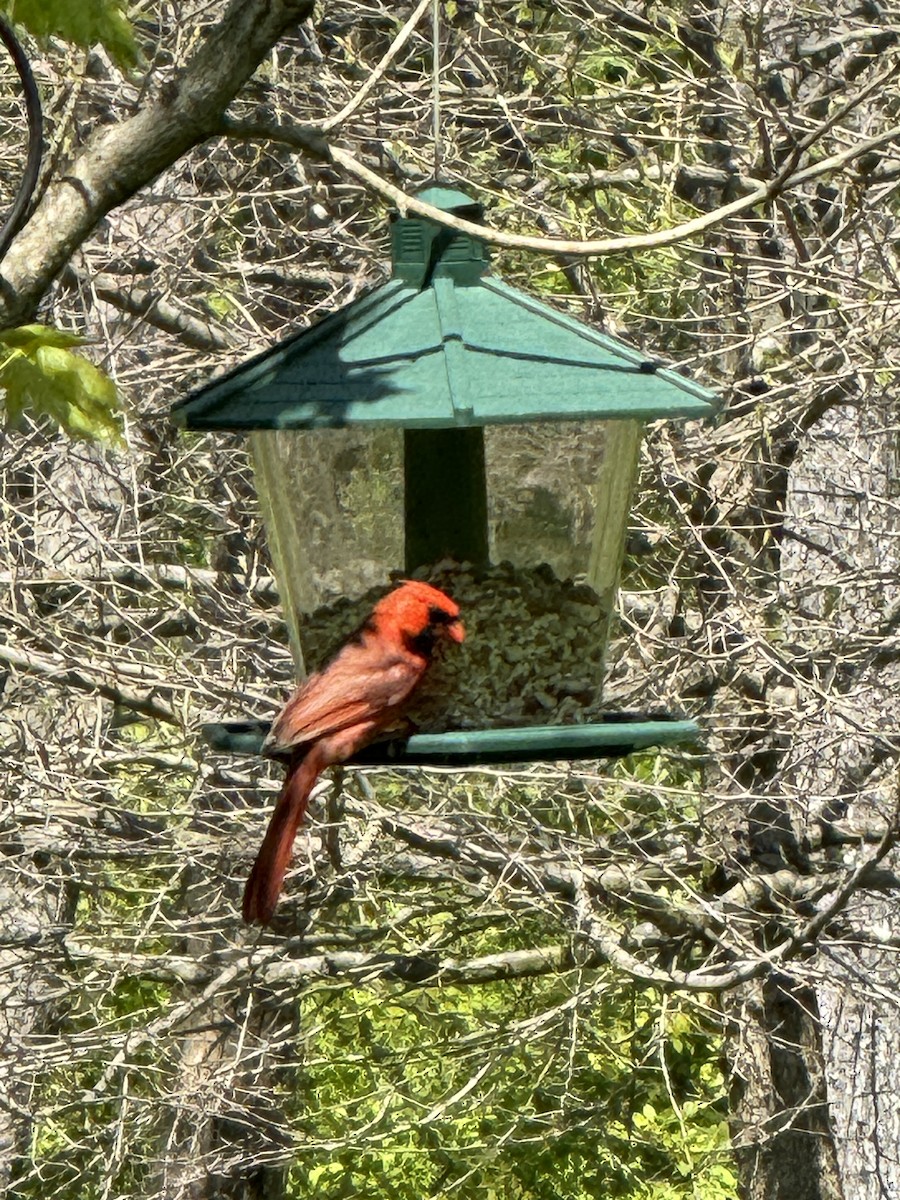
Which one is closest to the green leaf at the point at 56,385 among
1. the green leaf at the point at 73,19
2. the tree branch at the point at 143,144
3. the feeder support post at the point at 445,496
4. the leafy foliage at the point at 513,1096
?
the tree branch at the point at 143,144

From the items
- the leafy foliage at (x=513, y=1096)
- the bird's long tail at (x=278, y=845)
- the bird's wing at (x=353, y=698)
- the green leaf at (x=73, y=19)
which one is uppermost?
the green leaf at (x=73, y=19)

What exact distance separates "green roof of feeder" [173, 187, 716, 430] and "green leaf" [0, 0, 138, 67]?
668mm

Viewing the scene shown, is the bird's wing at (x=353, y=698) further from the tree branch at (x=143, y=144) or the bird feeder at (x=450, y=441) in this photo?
the tree branch at (x=143, y=144)

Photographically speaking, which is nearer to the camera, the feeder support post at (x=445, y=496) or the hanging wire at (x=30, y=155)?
the hanging wire at (x=30, y=155)

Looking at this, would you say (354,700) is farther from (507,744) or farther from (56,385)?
(56,385)

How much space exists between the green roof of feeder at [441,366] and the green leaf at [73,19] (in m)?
0.67

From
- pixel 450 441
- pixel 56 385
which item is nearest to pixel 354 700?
pixel 450 441

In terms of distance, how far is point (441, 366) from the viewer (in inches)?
130

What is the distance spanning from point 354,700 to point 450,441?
675 millimetres

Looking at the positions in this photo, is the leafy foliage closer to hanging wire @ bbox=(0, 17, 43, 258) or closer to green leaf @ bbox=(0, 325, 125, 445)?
green leaf @ bbox=(0, 325, 125, 445)

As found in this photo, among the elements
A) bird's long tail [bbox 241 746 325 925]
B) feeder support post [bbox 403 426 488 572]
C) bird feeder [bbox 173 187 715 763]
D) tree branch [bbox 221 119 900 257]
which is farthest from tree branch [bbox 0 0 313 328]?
bird's long tail [bbox 241 746 325 925]

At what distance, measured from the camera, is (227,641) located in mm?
7012

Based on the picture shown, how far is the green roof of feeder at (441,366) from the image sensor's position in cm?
322

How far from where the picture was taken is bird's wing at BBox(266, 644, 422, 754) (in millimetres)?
3383
